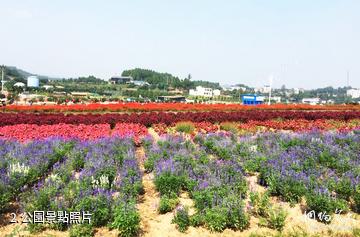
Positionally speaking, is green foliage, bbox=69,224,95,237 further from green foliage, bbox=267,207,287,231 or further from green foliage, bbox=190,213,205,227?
green foliage, bbox=267,207,287,231

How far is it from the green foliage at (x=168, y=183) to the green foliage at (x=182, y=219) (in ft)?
3.62

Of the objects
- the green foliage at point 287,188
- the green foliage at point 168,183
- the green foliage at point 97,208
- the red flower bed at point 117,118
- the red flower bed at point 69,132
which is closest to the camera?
the green foliage at point 97,208

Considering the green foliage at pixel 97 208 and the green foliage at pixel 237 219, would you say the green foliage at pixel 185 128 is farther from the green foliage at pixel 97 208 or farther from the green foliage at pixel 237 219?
the green foliage at pixel 97 208

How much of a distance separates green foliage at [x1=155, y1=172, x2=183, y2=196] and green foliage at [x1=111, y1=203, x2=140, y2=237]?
158 cm

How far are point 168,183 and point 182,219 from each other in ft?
4.49

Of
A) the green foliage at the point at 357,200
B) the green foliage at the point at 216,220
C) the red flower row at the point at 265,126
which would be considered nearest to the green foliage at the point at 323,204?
the green foliage at the point at 357,200

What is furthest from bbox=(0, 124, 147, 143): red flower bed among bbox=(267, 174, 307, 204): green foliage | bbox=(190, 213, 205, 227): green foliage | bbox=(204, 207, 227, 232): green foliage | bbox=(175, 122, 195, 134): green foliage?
bbox=(204, 207, 227, 232): green foliage

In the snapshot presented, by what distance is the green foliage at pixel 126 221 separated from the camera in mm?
5375

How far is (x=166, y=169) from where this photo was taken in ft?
24.6

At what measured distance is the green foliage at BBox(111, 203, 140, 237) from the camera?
5375 mm

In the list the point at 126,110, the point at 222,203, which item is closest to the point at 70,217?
the point at 222,203

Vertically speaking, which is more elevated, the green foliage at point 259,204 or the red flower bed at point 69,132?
the red flower bed at point 69,132

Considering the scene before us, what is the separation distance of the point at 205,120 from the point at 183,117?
4.17 feet

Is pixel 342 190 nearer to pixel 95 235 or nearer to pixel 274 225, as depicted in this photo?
pixel 274 225
